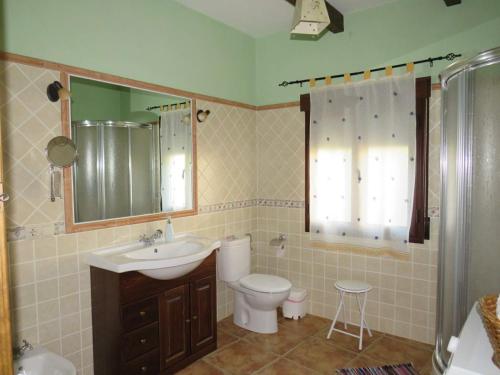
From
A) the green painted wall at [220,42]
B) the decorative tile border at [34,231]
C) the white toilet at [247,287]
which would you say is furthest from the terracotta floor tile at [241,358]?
the green painted wall at [220,42]

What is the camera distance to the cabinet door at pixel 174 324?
7.85ft

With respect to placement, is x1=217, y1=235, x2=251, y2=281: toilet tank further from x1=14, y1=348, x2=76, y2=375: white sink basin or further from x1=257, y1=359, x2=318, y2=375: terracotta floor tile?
x1=14, y1=348, x2=76, y2=375: white sink basin

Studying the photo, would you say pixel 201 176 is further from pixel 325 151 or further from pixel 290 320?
pixel 290 320

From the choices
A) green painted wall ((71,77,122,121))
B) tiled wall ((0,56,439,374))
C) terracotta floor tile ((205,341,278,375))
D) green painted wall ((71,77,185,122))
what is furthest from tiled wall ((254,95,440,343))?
green painted wall ((71,77,122,121))

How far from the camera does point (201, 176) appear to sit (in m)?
3.11

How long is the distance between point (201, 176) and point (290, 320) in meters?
1.57

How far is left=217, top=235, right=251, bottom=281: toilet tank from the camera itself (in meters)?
3.11

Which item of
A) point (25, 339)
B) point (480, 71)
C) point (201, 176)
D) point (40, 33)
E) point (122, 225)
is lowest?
point (25, 339)

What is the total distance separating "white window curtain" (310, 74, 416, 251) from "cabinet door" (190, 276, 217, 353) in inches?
43.7

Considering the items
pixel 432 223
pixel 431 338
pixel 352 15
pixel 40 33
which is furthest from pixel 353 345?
pixel 40 33

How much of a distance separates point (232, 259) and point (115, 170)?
A: 1.24 metres

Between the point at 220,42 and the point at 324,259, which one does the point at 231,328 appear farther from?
the point at 220,42

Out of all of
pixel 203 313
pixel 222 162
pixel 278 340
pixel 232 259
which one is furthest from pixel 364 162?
pixel 203 313

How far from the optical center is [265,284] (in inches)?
118
